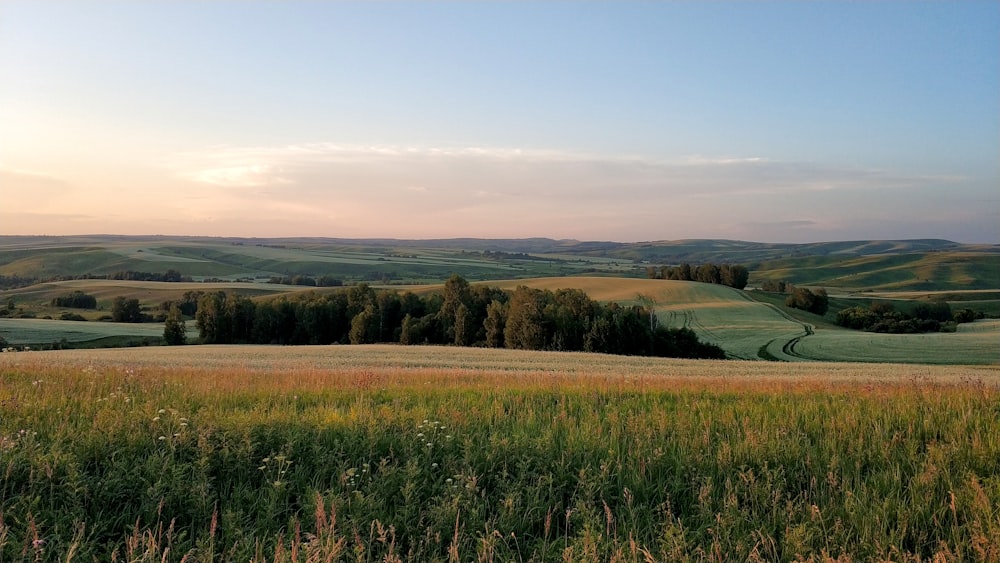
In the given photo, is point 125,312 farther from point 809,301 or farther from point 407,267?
point 809,301

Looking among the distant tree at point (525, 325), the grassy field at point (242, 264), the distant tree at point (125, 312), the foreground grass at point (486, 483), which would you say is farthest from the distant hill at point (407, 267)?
the foreground grass at point (486, 483)

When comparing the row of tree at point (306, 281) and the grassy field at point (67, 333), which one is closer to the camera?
the grassy field at point (67, 333)

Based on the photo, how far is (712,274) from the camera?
107 m

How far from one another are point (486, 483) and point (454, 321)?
55348 mm

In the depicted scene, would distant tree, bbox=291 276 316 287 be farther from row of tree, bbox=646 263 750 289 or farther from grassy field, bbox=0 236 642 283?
row of tree, bbox=646 263 750 289

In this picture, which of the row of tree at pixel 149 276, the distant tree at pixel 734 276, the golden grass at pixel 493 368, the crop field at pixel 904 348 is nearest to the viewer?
the golden grass at pixel 493 368

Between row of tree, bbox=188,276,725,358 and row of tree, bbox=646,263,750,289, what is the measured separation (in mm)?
48529

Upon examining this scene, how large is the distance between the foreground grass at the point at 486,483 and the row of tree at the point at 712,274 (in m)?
105

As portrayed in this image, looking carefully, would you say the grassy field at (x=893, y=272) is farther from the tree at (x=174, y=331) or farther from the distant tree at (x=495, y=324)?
the tree at (x=174, y=331)

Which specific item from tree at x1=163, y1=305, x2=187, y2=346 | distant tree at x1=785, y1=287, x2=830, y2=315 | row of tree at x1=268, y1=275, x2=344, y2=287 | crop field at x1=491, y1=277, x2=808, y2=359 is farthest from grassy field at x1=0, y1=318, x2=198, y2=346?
distant tree at x1=785, y1=287, x2=830, y2=315

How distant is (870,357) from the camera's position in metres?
44.1

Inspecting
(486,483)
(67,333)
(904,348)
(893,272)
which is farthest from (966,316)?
(67,333)

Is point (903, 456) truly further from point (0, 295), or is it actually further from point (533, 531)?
point (0, 295)

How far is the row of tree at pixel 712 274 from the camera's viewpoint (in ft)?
345
